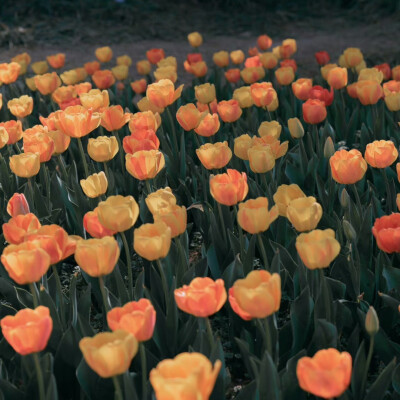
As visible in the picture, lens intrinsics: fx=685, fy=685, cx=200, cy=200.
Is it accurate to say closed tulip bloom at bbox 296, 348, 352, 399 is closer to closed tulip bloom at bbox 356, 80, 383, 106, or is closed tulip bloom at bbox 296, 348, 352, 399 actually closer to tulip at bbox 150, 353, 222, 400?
tulip at bbox 150, 353, 222, 400

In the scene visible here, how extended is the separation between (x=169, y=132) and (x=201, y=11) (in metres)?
5.56

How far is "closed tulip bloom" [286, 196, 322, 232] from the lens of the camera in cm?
196

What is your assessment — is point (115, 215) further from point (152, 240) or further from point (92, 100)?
point (92, 100)

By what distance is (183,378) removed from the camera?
47.1 inches

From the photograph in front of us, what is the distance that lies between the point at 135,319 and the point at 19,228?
2.15 feet

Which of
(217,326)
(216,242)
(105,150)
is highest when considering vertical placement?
(105,150)

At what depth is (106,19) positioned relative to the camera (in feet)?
28.7

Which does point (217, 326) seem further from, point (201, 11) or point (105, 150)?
point (201, 11)

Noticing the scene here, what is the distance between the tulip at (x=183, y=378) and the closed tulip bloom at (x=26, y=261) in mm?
611

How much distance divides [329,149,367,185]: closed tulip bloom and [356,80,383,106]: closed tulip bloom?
114 cm

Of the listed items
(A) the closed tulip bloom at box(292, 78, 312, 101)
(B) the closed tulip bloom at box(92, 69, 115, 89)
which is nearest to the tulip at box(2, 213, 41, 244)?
(A) the closed tulip bloom at box(292, 78, 312, 101)

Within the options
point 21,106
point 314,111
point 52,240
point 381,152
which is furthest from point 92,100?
point 52,240

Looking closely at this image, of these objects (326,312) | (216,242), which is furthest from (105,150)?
(326,312)

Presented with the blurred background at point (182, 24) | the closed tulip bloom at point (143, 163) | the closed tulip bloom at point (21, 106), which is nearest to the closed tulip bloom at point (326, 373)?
the closed tulip bloom at point (143, 163)
